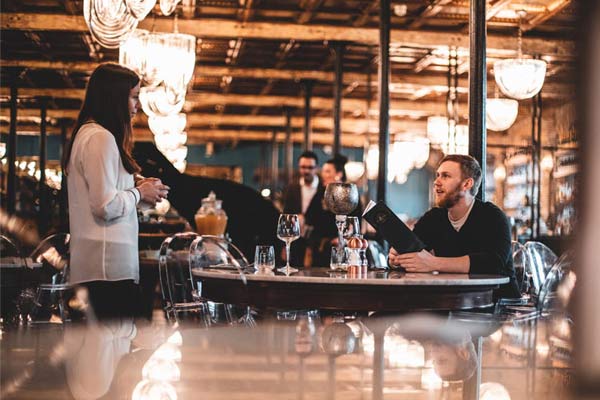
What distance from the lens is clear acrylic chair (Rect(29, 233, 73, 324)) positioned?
4293 mm

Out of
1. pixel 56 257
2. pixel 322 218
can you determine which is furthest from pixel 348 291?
pixel 322 218

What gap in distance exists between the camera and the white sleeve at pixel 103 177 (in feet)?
10.7

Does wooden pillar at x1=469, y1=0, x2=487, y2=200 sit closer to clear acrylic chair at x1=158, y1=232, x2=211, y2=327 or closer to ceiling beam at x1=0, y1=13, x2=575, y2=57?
clear acrylic chair at x1=158, y1=232, x2=211, y2=327

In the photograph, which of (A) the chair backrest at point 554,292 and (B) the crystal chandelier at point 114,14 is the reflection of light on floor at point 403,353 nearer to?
(A) the chair backrest at point 554,292

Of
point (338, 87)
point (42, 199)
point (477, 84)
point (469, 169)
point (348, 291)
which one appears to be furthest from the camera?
point (42, 199)

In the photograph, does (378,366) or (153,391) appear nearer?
(153,391)

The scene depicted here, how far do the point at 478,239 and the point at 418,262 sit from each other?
0.47 metres

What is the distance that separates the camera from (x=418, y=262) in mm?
4258

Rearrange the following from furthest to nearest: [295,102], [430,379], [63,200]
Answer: [295,102], [63,200], [430,379]

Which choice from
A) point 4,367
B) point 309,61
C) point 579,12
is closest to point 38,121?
point 309,61

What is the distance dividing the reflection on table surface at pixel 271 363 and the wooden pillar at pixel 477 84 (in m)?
2.71

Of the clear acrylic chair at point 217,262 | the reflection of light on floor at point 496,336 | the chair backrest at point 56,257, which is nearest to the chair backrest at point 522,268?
the reflection of light on floor at point 496,336

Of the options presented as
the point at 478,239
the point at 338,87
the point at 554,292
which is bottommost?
the point at 554,292

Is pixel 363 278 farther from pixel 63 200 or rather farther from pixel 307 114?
pixel 307 114
